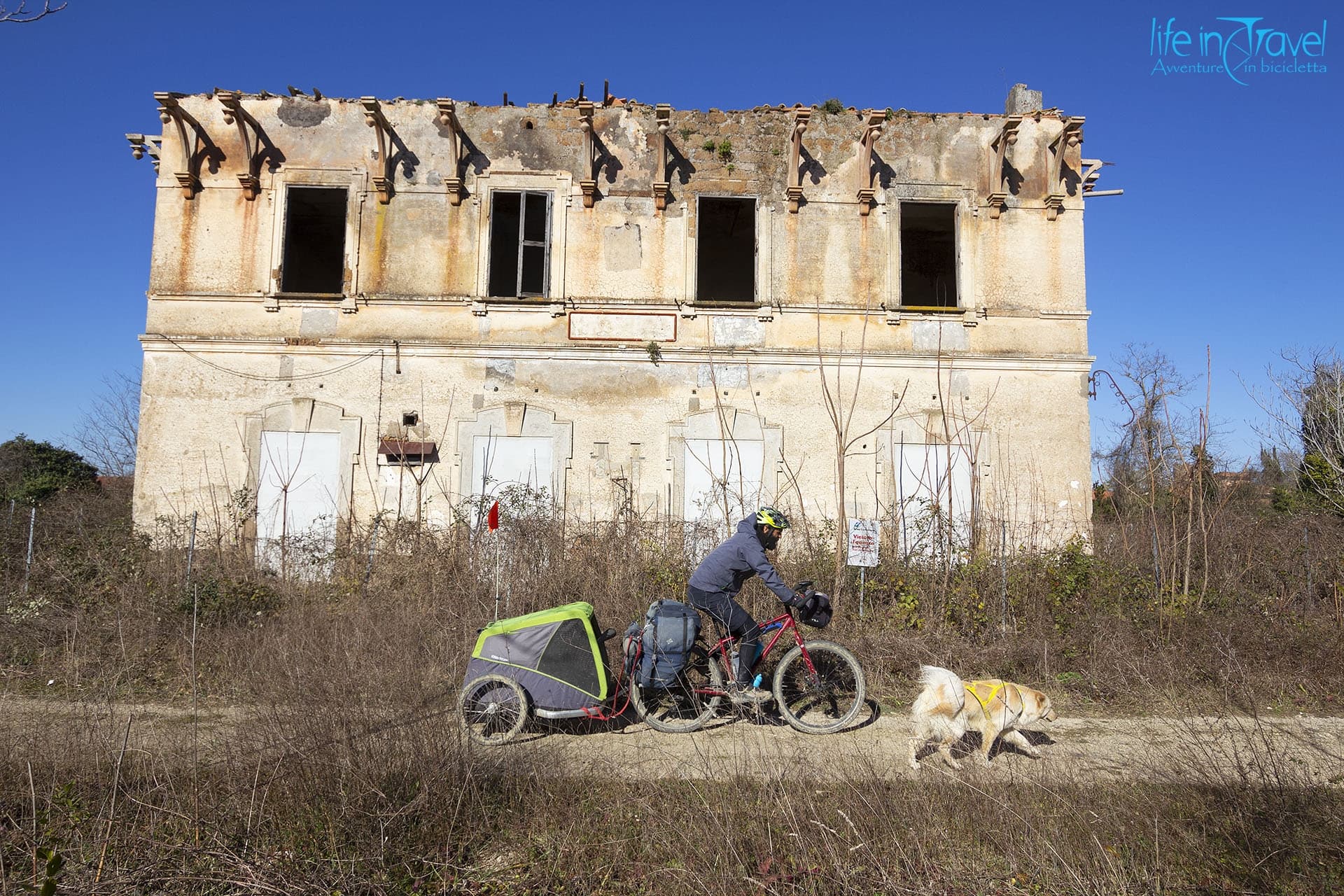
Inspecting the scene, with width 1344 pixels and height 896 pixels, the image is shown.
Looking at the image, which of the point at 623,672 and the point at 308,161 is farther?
the point at 308,161

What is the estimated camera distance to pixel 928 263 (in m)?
16.5

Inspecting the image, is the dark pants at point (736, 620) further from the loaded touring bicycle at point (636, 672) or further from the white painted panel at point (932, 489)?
the white painted panel at point (932, 489)

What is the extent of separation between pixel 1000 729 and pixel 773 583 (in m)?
1.85

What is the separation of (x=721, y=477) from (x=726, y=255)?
23.8 feet

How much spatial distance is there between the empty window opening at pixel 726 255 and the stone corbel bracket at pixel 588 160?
217 centimetres

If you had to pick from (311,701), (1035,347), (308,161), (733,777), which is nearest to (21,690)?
(311,701)

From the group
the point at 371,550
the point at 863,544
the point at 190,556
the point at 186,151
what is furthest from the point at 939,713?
the point at 186,151

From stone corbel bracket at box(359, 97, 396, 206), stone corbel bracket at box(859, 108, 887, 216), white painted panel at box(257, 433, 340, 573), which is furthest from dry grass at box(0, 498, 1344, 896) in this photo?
stone corbel bracket at box(859, 108, 887, 216)

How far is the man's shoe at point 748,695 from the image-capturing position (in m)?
6.52

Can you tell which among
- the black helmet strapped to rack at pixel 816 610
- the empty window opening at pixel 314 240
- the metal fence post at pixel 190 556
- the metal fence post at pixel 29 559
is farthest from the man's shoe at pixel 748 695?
the empty window opening at pixel 314 240

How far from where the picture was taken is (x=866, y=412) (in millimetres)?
13430

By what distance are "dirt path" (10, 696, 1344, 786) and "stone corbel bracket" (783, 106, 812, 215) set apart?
8976 mm

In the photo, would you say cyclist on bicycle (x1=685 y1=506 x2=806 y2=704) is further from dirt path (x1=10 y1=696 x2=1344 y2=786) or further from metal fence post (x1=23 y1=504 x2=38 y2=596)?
metal fence post (x1=23 y1=504 x2=38 y2=596)

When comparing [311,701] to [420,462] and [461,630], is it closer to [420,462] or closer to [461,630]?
[461,630]
